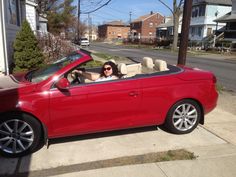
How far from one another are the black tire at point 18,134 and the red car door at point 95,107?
289mm

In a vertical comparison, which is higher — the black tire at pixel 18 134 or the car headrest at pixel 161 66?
the car headrest at pixel 161 66

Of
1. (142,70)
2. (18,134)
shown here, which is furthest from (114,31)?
(18,134)

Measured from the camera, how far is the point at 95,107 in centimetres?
440

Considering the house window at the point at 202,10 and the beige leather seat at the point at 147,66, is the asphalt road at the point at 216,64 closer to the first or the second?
the beige leather seat at the point at 147,66

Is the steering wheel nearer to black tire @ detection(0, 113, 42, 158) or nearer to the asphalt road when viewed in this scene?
black tire @ detection(0, 113, 42, 158)

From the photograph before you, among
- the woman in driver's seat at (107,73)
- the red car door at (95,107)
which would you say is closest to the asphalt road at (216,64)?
the woman in driver's seat at (107,73)

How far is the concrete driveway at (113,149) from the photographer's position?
3.84 metres

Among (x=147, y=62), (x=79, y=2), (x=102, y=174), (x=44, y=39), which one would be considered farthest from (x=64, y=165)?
(x=79, y=2)

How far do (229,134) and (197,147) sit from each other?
0.91 m

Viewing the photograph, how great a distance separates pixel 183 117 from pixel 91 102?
168 centimetres

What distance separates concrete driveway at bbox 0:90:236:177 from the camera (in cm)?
384

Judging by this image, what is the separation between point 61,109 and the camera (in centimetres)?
424

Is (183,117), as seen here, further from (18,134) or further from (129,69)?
(18,134)

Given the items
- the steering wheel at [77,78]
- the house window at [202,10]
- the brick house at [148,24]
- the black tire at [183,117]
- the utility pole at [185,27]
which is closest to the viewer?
the steering wheel at [77,78]
